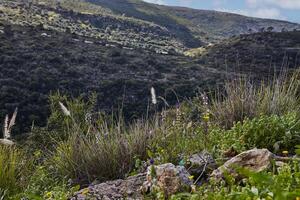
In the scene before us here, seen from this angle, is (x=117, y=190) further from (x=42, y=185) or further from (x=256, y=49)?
(x=256, y=49)

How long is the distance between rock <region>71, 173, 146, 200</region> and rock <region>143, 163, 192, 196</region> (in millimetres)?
174

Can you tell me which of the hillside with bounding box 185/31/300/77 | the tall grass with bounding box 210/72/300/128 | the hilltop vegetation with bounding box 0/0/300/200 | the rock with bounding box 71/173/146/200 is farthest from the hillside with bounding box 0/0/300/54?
the rock with bounding box 71/173/146/200

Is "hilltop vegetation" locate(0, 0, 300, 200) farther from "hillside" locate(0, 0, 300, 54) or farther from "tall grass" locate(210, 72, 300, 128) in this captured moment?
"hillside" locate(0, 0, 300, 54)

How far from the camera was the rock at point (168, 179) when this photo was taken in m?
3.34

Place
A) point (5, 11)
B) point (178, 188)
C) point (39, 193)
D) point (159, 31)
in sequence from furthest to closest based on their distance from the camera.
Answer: point (159, 31) → point (5, 11) → point (39, 193) → point (178, 188)

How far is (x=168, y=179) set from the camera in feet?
11.1

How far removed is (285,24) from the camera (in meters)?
182

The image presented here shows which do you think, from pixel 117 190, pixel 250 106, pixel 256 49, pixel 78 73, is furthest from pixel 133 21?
pixel 117 190

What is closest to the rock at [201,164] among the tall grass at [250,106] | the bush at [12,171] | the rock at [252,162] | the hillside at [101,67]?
the rock at [252,162]

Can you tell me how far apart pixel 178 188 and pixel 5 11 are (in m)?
57.8

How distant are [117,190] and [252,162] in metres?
1.07

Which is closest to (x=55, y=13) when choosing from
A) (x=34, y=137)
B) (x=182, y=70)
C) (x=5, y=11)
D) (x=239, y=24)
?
(x=5, y=11)

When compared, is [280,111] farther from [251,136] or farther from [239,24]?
[239,24]

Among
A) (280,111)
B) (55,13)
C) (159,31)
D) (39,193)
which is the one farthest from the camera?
(159,31)
